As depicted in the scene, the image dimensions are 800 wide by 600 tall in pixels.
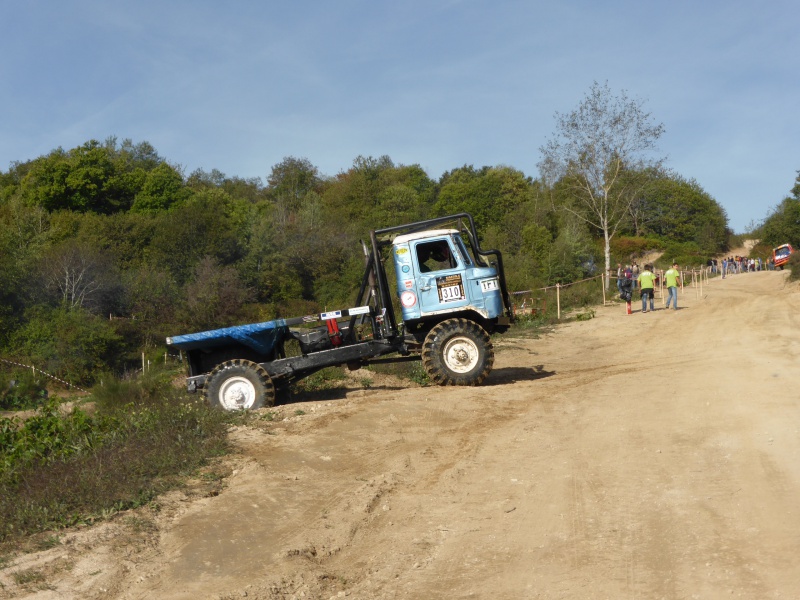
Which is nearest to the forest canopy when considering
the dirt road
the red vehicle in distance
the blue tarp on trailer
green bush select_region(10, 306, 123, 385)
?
green bush select_region(10, 306, 123, 385)

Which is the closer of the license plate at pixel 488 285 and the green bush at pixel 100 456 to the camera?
the green bush at pixel 100 456

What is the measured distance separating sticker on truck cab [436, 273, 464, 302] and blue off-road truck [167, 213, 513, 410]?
2cm

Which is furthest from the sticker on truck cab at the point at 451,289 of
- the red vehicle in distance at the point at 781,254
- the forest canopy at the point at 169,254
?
the red vehicle in distance at the point at 781,254

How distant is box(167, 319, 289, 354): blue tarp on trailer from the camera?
40.3 feet

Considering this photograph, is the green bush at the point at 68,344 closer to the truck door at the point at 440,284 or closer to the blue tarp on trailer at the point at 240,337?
the blue tarp on trailer at the point at 240,337

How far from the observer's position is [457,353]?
13.6 meters

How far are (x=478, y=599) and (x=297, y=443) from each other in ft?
15.3

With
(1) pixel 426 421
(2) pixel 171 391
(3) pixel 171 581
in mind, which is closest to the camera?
(3) pixel 171 581

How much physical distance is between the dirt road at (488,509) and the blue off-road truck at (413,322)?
43.0 inches

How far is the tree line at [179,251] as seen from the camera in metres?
32.3

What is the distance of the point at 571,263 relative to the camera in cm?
3906

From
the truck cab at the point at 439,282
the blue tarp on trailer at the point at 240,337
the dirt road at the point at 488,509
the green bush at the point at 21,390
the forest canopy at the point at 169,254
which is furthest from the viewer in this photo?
the forest canopy at the point at 169,254

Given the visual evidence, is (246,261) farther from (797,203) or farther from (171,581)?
(797,203)

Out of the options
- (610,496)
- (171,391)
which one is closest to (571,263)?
(171,391)
